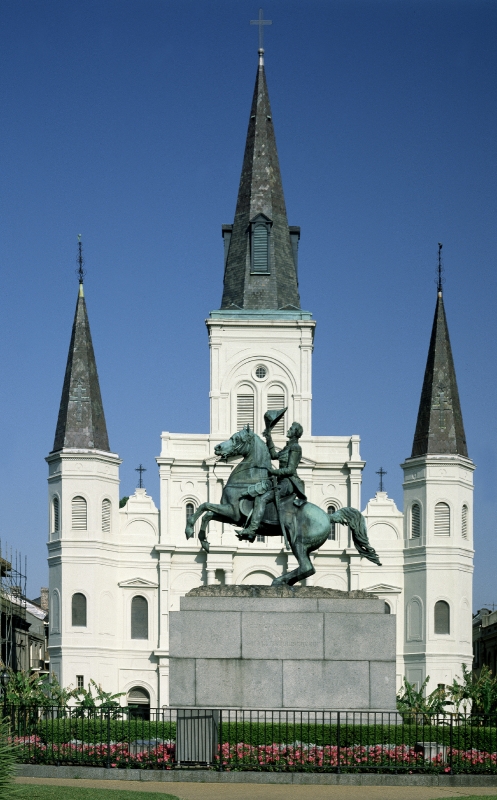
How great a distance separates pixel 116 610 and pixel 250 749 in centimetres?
5726

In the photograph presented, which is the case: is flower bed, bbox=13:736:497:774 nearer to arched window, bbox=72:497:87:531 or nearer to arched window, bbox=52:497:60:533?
arched window, bbox=72:497:87:531

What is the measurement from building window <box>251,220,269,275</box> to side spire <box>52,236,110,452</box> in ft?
33.2

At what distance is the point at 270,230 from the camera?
8725cm

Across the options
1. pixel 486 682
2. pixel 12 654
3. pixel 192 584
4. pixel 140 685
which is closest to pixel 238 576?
pixel 192 584

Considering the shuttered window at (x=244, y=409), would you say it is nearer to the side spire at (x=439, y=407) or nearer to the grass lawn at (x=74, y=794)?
the side spire at (x=439, y=407)

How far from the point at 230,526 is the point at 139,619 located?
676cm

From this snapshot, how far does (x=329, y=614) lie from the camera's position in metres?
27.3

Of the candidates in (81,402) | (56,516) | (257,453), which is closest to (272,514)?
(257,453)

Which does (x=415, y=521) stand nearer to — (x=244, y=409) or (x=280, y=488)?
(x=244, y=409)

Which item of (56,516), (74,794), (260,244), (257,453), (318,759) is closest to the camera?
(74,794)

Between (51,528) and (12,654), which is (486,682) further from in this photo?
(12,654)

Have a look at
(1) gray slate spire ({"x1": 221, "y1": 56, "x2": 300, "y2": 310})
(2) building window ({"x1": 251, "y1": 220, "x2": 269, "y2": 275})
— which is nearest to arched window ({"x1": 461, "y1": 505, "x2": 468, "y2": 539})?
(1) gray slate spire ({"x1": 221, "y1": 56, "x2": 300, "y2": 310})

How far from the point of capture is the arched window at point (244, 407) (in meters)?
84.7

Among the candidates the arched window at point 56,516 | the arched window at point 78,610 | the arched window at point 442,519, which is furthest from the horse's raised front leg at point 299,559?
the arched window at point 56,516
